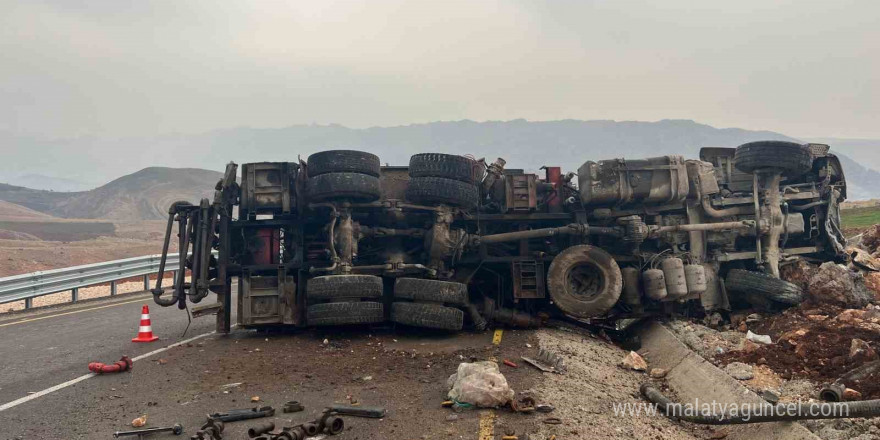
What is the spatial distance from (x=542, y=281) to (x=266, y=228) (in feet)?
14.0

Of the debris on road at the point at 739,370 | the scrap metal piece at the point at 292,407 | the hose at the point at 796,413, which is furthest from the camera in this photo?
the debris on road at the point at 739,370

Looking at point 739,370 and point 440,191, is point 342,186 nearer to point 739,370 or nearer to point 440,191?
point 440,191

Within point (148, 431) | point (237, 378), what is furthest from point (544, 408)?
point (237, 378)

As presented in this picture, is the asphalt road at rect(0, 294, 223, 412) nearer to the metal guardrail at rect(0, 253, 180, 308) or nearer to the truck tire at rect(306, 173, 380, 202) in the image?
the metal guardrail at rect(0, 253, 180, 308)

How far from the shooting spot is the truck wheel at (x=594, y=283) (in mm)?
7438

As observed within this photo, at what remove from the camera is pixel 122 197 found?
56.1 metres

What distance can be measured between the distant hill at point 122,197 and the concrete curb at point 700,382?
55.8 metres

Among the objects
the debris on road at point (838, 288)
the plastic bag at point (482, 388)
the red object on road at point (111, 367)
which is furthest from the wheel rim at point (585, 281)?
the red object on road at point (111, 367)

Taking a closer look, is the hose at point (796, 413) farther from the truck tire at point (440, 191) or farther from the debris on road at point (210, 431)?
the truck tire at point (440, 191)

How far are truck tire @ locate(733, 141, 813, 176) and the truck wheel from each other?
2.79 m

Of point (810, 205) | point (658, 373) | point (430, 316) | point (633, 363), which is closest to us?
point (658, 373)

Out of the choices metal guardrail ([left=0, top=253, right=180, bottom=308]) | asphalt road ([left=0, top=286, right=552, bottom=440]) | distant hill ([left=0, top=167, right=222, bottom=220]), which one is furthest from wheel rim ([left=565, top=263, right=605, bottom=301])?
distant hill ([left=0, top=167, right=222, bottom=220])

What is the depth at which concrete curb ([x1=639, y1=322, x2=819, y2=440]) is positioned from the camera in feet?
12.2

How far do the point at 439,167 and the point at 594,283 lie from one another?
9.72ft
